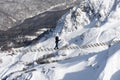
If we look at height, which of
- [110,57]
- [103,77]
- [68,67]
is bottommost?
[103,77]

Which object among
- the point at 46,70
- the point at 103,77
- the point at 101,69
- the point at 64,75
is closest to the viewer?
the point at 103,77

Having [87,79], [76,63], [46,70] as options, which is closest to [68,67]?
[76,63]

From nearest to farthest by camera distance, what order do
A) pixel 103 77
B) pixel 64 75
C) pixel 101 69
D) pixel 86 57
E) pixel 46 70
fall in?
pixel 103 77
pixel 101 69
pixel 64 75
pixel 86 57
pixel 46 70

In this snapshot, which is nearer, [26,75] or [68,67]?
[68,67]

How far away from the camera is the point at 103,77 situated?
103 m

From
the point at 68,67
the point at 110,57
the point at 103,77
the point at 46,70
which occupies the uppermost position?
the point at 46,70

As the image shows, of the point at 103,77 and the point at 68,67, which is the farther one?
the point at 68,67

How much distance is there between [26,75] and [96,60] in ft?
137

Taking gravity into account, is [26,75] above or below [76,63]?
above

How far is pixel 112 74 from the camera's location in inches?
4077

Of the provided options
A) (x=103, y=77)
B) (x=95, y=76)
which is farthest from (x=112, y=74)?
(x=95, y=76)

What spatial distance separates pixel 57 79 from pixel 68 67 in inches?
193

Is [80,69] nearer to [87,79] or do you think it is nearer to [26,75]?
[87,79]

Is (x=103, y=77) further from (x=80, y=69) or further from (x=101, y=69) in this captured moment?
(x=80, y=69)
